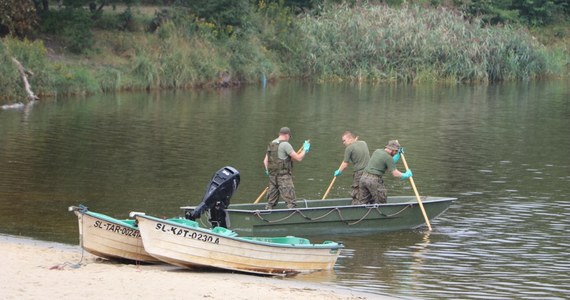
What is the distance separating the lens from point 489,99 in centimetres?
5091

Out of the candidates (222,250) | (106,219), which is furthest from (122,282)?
(222,250)

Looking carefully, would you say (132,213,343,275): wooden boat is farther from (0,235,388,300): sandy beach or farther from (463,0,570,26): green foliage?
(463,0,570,26): green foliage

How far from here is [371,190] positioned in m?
20.4

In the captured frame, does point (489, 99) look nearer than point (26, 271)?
No

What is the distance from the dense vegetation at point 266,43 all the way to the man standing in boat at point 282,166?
1194 inches

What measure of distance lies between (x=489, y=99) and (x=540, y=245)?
105ft

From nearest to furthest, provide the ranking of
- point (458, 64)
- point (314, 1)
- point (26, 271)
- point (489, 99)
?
point (26, 271), point (489, 99), point (458, 64), point (314, 1)

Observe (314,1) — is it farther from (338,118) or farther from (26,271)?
(26,271)

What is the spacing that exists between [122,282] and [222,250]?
1705mm

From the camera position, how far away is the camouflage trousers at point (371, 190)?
66.8 feet

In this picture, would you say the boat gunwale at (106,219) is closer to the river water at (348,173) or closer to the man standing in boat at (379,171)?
the river water at (348,173)

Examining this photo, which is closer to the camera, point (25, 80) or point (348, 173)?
point (348, 173)

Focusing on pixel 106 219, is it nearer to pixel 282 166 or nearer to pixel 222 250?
pixel 222 250

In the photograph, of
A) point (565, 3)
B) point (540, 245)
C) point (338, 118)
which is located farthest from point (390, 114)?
point (565, 3)
